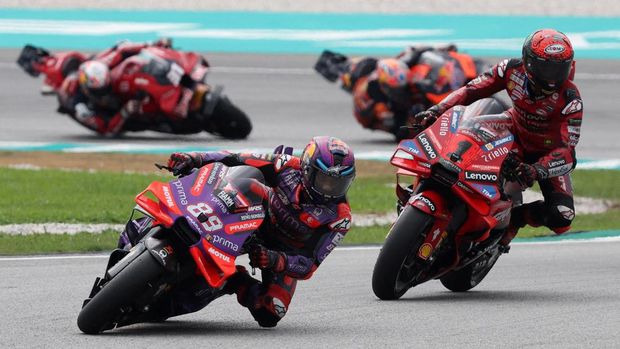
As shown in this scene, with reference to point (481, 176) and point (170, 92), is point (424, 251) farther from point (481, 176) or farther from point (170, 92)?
point (170, 92)

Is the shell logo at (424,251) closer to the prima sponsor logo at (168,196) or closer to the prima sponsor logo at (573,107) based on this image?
the prima sponsor logo at (573,107)

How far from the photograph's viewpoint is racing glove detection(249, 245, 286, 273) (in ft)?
25.4

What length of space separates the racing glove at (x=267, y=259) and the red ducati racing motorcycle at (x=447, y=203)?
135 centimetres

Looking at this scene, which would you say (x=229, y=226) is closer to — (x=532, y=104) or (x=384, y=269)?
(x=384, y=269)

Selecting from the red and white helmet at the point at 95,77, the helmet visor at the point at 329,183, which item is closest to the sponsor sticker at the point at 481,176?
the helmet visor at the point at 329,183

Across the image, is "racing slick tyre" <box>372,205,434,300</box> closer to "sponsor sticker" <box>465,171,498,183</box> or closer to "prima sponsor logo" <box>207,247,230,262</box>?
"sponsor sticker" <box>465,171,498,183</box>

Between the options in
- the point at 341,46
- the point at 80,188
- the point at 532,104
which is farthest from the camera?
the point at 341,46

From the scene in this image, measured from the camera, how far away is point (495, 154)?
9414 mm

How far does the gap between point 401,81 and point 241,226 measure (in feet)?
39.8

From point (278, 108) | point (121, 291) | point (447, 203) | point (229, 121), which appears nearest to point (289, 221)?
point (121, 291)

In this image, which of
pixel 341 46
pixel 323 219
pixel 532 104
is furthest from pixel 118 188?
pixel 341 46

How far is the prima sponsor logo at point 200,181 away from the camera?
762cm

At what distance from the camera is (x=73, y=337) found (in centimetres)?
743

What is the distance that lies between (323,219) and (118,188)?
7.31m
